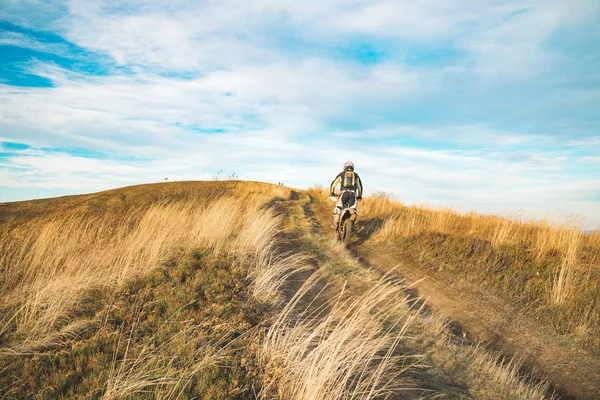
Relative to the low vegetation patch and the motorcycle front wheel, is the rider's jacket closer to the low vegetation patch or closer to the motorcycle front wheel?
the motorcycle front wheel

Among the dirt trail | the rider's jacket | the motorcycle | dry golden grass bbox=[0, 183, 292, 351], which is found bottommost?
the dirt trail

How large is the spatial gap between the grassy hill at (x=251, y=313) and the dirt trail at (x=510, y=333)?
33 centimetres

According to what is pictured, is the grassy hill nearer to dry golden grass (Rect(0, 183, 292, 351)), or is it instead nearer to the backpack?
dry golden grass (Rect(0, 183, 292, 351))

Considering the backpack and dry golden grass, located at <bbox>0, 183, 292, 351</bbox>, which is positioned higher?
the backpack

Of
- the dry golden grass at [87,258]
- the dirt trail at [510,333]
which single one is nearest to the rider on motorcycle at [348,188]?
the dry golden grass at [87,258]

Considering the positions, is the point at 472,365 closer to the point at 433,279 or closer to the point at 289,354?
the point at 289,354

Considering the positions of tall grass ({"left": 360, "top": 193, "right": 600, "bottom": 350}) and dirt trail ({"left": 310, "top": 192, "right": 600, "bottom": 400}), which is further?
tall grass ({"left": 360, "top": 193, "right": 600, "bottom": 350})

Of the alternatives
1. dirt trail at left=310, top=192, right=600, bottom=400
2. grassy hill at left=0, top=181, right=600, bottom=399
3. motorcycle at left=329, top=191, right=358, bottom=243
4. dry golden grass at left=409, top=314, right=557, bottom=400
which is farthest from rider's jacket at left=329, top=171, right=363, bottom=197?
dry golden grass at left=409, top=314, right=557, bottom=400

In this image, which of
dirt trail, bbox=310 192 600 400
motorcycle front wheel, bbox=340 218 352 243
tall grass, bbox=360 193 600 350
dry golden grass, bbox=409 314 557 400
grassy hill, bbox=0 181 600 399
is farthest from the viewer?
motorcycle front wheel, bbox=340 218 352 243

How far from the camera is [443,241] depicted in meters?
11.0

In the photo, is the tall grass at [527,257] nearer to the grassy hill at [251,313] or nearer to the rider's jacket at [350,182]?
the grassy hill at [251,313]

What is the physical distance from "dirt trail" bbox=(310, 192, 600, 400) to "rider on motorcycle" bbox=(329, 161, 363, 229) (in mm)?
2983

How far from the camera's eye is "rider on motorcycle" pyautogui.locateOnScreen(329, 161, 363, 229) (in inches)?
459

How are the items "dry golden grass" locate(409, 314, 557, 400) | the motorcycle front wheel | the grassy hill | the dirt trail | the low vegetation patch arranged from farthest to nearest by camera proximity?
1. the motorcycle front wheel
2. the dirt trail
3. "dry golden grass" locate(409, 314, 557, 400)
4. the grassy hill
5. the low vegetation patch
